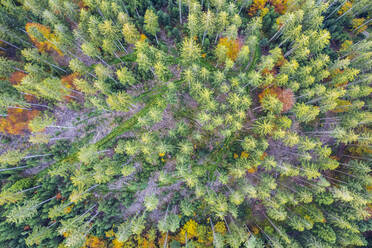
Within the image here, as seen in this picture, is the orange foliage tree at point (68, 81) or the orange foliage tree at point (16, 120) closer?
the orange foliage tree at point (16, 120)

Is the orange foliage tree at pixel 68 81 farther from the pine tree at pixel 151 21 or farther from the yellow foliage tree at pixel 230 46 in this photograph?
the yellow foliage tree at pixel 230 46

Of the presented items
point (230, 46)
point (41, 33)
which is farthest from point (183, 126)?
point (41, 33)

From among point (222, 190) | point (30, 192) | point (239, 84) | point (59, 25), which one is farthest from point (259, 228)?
point (59, 25)

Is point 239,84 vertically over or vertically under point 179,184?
over

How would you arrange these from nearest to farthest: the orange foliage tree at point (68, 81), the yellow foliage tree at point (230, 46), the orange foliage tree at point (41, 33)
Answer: the orange foliage tree at point (41, 33) → the yellow foliage tree at point (230, 46) → the orange foliage tree at point (68, 81)

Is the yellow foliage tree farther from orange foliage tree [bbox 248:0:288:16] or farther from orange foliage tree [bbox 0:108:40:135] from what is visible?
orange foliage tree [bbox 0:108:40:135]

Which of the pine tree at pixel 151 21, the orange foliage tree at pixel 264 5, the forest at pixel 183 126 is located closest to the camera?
the forest at pixel 183 126

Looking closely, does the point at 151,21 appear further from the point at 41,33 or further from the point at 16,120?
the point at 16,120

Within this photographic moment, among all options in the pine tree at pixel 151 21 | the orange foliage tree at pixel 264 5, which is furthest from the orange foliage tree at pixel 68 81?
the orange foliage tree at pixel 264 5

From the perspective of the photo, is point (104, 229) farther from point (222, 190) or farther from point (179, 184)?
point (222, 190)

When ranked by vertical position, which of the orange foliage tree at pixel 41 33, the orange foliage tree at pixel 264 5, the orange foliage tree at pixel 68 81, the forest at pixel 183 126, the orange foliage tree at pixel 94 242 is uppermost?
the orange foliage tree at pixel 41 33
